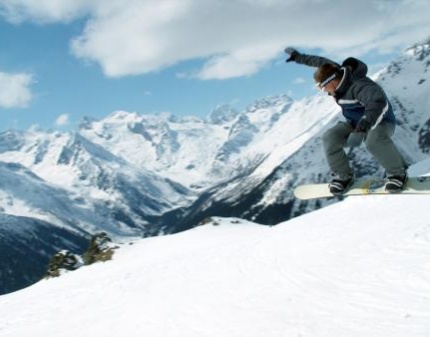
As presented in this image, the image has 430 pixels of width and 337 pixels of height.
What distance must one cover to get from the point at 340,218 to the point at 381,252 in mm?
10256

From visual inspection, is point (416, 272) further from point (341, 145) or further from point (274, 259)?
point (274, 259)

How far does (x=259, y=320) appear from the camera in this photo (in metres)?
16.3

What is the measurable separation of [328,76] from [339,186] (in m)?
2.79

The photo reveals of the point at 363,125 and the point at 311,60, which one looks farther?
the point at 311,60

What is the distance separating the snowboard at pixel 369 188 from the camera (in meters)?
12.5

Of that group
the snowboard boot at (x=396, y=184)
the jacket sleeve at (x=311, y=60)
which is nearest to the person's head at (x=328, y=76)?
the jacket sleeve at (x=311, y=60)

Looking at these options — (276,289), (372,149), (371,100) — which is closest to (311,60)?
(371,100)

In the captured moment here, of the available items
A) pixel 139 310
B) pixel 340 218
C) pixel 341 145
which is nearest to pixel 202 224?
pixel 340 218

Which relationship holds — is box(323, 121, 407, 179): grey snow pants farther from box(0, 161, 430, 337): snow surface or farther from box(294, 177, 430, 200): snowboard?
box(0, 161, 430, 337): snow surface

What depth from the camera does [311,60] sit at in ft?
43.4

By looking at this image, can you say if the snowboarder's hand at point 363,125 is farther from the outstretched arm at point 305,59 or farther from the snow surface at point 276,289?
the snow surface at point 276,289

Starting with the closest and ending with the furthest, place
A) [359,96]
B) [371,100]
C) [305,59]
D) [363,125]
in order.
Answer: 1. [371,100]
2. [359,96]
3. [363,125]
4. [305,59]

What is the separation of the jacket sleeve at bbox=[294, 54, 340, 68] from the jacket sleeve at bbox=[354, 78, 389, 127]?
0.95 meters

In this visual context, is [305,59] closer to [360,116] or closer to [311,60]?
[311,60]
